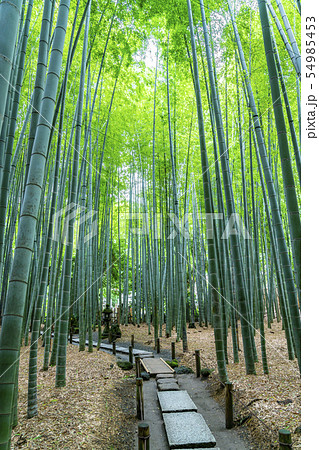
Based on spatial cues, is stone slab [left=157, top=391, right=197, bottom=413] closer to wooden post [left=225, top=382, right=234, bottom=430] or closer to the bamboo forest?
the bamboo forest

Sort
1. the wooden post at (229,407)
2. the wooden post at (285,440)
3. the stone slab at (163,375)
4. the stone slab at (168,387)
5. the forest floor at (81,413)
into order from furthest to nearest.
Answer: the stone slab at (163,375) → the stone slab at (168,387) → the wooden post at (229,407) → the forest floor at (81,413) → the wooden post at (285,440)

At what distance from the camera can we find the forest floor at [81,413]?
217cm

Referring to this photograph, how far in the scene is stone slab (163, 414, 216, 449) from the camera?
7.55 feet

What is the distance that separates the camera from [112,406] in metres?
3.13

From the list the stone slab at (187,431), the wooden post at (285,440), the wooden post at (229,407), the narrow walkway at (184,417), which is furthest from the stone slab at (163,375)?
the wooden post at (285,440)

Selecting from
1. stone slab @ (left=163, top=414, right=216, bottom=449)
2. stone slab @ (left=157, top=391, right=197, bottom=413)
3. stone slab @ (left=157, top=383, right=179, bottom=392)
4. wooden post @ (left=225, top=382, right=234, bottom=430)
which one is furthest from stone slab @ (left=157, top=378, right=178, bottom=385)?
wooden post @ (left=225, top=382, right=234, bottom=430)

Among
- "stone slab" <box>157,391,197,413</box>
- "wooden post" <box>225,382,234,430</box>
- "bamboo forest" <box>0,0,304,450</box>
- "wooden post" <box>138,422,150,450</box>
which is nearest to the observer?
"bamboo forest" <box>0,0,304,450</box>

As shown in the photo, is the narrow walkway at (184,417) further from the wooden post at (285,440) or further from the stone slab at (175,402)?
the wooden post at (285,440)

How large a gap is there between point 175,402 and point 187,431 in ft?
2.35

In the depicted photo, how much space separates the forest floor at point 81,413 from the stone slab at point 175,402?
0.35 m

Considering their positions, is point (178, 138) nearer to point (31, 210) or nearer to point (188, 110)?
point (188, 110)

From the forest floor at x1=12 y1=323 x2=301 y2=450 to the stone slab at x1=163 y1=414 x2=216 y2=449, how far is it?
0.34 m
